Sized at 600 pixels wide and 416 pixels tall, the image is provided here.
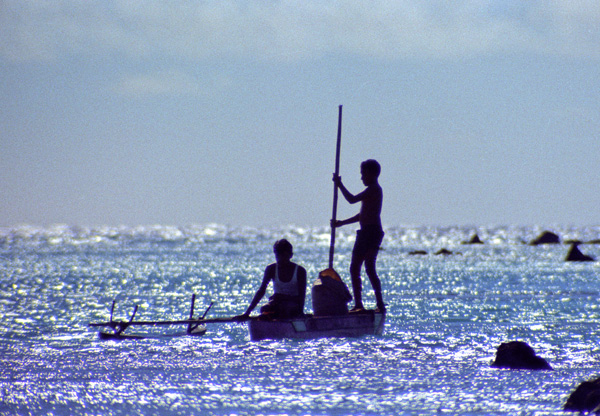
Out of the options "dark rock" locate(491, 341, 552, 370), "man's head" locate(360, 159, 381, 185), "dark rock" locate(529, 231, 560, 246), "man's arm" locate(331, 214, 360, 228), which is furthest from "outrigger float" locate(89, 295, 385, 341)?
"dark rock" locate(529, 231, 560, 246)

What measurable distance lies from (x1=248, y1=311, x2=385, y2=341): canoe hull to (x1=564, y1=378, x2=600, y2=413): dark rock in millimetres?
4920

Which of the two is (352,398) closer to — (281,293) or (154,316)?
(281,293)

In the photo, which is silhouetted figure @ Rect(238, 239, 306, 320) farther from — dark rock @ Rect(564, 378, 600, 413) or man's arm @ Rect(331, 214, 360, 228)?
dark rock @ Rect(564, 378, 600, 413)

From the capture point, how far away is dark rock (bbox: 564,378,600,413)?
28.3 feet

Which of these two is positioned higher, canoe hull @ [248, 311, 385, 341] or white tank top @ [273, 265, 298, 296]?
white tank top @ [273, 265, 298, 296]

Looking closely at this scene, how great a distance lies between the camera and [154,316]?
68.0 feet

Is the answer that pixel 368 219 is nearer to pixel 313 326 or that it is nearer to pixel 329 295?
pixel 329 295

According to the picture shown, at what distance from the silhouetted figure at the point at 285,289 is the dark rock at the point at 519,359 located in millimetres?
3194

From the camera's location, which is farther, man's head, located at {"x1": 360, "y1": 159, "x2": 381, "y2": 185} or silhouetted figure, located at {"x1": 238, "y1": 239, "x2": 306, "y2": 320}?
man's head, located at {"x1": 360, "y1": 159, "x2": 381, "y2": 185}

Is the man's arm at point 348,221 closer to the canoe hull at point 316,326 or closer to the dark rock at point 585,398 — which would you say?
the canoe hull at point 316,326

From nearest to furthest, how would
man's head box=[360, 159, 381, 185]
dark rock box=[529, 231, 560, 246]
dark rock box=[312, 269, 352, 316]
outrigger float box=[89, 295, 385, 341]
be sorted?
outrigger float box=[89, 295, 385, 341] → dark rock box=[312, 269, 352, 316] → man's head box=[360, 159, 381, 185] → dark rock box=[529, 231, 560, 246]

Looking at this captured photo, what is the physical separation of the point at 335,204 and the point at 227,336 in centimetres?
341

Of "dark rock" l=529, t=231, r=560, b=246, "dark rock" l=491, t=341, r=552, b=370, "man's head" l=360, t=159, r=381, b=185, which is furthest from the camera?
"dark rock" l=529, t=231, r=560, b=246

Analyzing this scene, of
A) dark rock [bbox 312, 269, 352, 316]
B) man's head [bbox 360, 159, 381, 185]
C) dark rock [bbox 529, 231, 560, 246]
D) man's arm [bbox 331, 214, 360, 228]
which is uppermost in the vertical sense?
man's head [bbox 360, 159, 381, 185]
